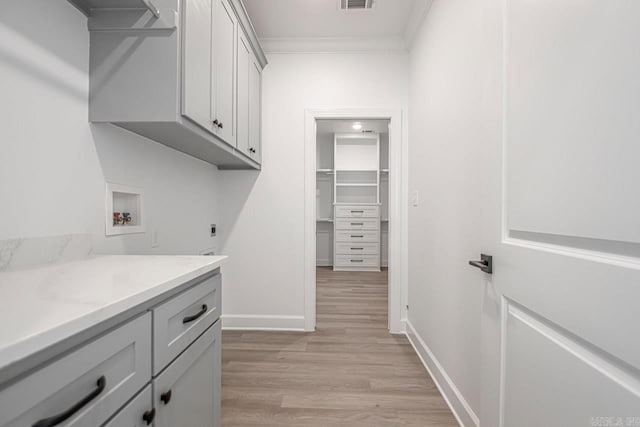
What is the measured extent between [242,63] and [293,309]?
2007 mm

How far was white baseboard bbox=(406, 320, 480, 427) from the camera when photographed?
1366mm

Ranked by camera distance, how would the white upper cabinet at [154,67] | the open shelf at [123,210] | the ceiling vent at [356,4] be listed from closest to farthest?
the white upper cabinet at [154,67] < the open shelf at [123,210] < the ceiling vent at [356,4]

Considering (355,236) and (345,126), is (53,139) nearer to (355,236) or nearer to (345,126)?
(345,126)

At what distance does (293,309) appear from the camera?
257cm

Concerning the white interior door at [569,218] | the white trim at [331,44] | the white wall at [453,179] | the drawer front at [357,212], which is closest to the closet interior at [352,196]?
the drawer front at [357,212]

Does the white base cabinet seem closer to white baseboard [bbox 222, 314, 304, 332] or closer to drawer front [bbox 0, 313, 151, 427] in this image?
drawer front [bbox 0, 313, 151, 427]

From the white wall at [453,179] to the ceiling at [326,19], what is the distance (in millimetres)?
252

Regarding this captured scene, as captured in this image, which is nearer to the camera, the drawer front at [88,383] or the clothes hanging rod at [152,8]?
the drawer front at [88,383]

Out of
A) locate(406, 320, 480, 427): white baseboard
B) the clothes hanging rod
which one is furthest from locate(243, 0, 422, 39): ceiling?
locate(406, 320, 480, 427): white baseboard

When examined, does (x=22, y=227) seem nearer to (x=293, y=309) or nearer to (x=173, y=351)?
(x=173, y=351)

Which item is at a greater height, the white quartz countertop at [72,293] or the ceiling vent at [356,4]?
the ceiling vent at [356,4]

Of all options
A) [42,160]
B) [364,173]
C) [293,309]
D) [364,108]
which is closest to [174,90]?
[42,160]

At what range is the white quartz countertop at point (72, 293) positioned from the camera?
17.2 inches

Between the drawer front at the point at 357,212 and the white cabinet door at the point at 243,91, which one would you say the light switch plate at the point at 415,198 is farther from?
the drawer front at the point at 357,212
